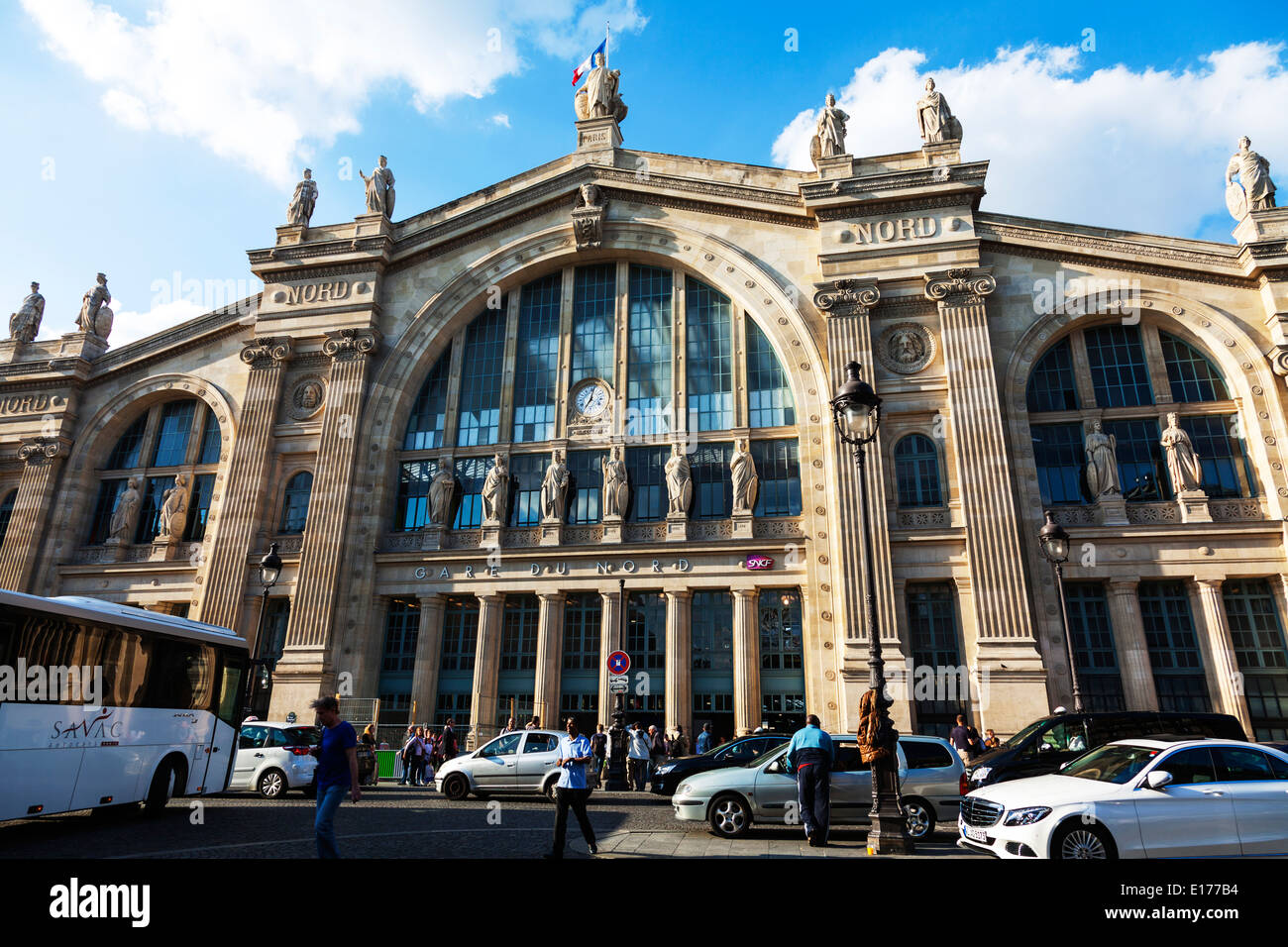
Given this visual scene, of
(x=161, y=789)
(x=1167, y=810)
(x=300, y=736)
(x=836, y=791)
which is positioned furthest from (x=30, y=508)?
(x=1167, y=810)

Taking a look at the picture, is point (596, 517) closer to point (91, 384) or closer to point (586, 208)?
point (586, 208)

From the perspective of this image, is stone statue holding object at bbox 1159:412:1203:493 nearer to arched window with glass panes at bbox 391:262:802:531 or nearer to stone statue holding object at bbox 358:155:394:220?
arched window with glass panes at bbox 391:262:802:531

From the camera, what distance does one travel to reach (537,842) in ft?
36.8

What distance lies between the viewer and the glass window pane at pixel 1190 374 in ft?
82.1

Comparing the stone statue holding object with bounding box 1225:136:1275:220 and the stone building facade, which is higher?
the stone statue holding object with bounding box 1225:136:1275:220

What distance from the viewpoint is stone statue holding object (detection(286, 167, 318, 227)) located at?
108 feet

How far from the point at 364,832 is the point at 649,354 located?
67.8 ft

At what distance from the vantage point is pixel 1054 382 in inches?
1028

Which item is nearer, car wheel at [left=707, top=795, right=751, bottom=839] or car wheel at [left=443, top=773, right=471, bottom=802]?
car wheel at [left=707, top=795, right=751, bottom=839]

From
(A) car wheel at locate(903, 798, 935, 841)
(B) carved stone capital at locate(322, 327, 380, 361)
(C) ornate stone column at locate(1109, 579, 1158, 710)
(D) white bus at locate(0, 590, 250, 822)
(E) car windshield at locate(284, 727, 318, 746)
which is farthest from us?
(B) carved stone capital at locate(322, 327, 380, 361)

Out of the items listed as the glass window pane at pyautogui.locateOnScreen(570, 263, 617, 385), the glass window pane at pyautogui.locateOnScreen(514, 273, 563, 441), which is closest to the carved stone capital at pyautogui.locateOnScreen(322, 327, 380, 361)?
the glass window pane at pyautogui.locateOnScreen(514, 273, 563, 441)

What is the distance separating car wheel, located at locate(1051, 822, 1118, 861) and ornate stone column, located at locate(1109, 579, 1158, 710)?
1623 centimetres

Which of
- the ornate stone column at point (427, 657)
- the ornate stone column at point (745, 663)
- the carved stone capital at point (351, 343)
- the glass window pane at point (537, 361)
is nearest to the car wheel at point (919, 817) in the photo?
the ornate stone column at point (745, 663)

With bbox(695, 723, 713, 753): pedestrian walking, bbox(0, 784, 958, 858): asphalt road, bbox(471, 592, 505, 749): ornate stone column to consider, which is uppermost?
bbox(471, 592, 505, 749): ornate stone column
